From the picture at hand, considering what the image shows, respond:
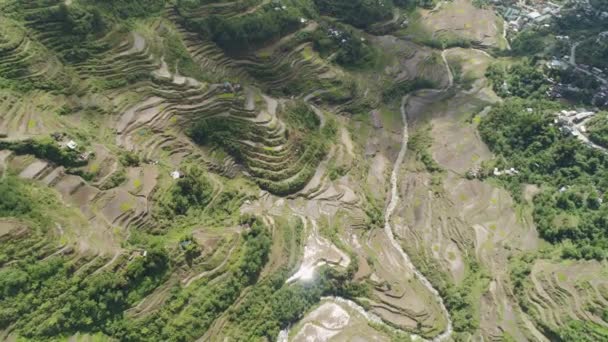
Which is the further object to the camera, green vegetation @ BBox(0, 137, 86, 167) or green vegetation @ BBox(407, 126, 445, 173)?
green vegetation @ BBox(407, 126, 445, 173)

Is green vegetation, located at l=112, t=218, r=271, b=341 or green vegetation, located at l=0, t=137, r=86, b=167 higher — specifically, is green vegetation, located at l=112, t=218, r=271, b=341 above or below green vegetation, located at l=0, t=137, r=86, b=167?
below

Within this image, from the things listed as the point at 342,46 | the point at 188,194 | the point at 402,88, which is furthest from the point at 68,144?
the point at 402,88

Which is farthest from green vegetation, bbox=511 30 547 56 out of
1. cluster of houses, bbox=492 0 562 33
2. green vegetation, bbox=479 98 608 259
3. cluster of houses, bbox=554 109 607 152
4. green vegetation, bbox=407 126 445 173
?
green vegetation, bbox=407 126 445 173

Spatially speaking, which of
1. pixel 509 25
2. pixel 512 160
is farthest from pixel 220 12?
pixel 509 25

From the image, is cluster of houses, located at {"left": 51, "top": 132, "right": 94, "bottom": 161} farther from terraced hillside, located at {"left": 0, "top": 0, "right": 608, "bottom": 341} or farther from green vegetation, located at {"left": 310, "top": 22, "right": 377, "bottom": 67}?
green vegetation, located at {"left": 310, "top": 22, "right": 377, "bottom": 67}

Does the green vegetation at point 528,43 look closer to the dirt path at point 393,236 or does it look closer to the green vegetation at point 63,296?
the dirt path at point 393,236

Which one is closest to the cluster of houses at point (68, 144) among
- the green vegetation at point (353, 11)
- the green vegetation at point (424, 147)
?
the green vegetation at point (424, 147)

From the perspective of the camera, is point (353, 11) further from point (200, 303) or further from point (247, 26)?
point (200, 303)

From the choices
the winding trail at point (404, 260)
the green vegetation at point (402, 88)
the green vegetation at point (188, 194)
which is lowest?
the winding trail at point (404, 260)
